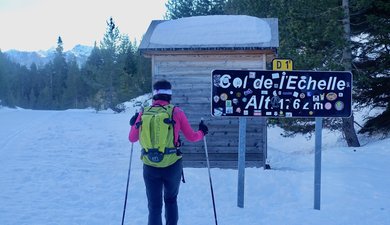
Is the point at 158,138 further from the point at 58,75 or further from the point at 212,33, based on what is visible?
the point at 58,75

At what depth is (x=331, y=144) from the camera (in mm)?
18219

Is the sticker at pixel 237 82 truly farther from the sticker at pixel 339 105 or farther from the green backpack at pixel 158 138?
the green backpack at pixel 158 138

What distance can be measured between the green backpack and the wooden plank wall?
6.04 metres

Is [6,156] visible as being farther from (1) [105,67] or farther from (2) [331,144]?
(1) [105,67]

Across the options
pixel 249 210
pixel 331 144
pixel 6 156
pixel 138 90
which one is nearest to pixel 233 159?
pixel 249 210

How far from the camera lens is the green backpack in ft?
16.9

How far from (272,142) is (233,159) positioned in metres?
11.4

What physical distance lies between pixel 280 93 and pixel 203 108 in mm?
3738

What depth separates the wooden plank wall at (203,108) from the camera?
1115cm

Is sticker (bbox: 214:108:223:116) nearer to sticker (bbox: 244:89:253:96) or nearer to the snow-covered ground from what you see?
sticker (bbox: 244:89:253:96)

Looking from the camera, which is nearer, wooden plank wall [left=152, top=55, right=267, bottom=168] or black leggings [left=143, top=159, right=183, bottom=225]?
black leggings [left=143, top=159, right=183, bottom=225]

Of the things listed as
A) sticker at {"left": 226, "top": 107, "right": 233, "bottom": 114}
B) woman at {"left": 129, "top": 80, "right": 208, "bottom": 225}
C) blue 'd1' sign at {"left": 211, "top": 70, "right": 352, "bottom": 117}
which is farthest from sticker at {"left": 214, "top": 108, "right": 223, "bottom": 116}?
woman at {"left": 129, "top": 80, "right": 208, "bottom": 225}

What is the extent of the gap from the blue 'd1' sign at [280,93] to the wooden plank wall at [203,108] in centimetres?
332

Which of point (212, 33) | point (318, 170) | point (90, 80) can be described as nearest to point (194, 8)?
point (90, 80)
